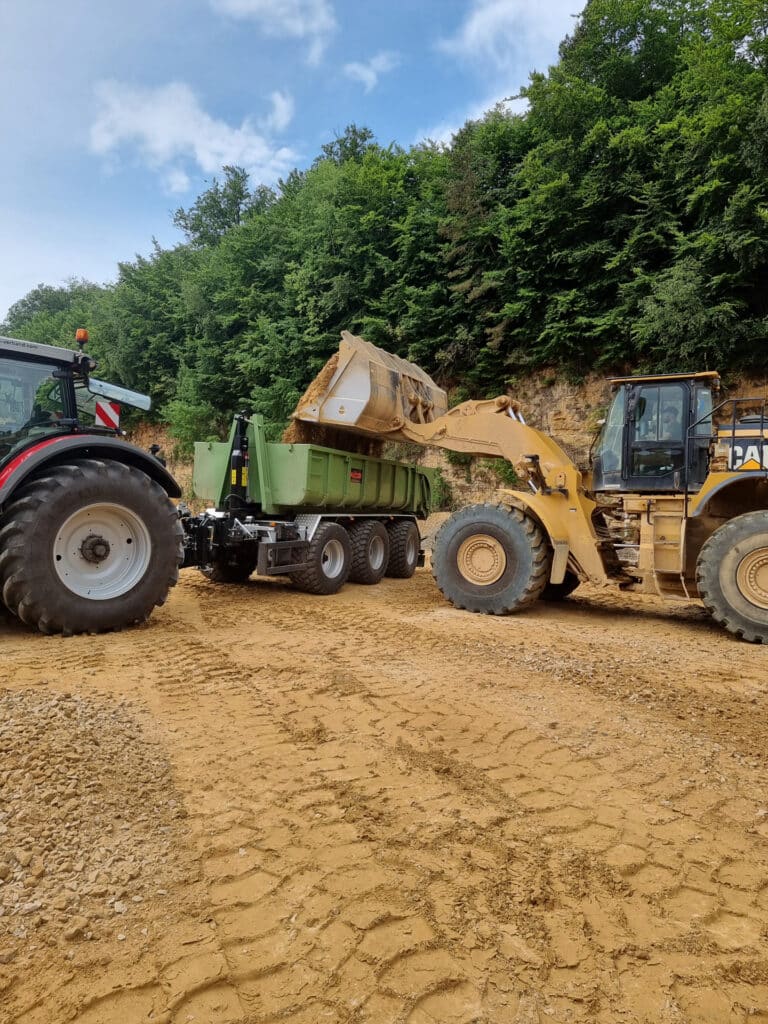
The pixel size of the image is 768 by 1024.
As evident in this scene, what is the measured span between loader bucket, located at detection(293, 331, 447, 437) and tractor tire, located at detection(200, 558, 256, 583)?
222cm

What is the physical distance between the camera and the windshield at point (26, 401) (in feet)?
16.7

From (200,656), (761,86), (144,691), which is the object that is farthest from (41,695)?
(761,86)

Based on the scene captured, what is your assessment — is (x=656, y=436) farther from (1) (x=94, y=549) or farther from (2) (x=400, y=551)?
(1) (x=94, y=549)

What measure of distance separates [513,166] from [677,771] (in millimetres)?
15738

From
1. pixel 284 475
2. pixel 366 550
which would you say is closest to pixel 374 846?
pixel 284 475

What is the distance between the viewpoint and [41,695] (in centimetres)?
351

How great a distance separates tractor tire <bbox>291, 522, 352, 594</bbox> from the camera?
27.0ft

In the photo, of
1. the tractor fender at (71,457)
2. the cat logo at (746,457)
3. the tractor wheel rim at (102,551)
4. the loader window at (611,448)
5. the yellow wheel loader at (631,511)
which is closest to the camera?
the tractor fender at (71,457)

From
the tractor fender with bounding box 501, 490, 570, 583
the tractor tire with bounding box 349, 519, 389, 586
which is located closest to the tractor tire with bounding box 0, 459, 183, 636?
the tractor fender with bounding box 501, 490, 570, 583

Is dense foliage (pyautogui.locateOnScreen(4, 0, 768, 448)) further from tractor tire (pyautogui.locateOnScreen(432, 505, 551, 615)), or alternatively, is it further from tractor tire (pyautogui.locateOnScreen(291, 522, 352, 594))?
tractor tire (pyautogui.locateOnScreen(291, 522, 352, 594))

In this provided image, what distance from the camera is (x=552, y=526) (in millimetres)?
7145

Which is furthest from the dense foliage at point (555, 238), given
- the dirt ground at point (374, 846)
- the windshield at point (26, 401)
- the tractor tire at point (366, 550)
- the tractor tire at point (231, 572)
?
the windshield at point (26, 401)

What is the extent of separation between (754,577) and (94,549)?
6004mm

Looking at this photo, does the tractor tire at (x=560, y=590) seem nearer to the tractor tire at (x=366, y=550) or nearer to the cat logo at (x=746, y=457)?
the cat logo at (x=746, y=457)
